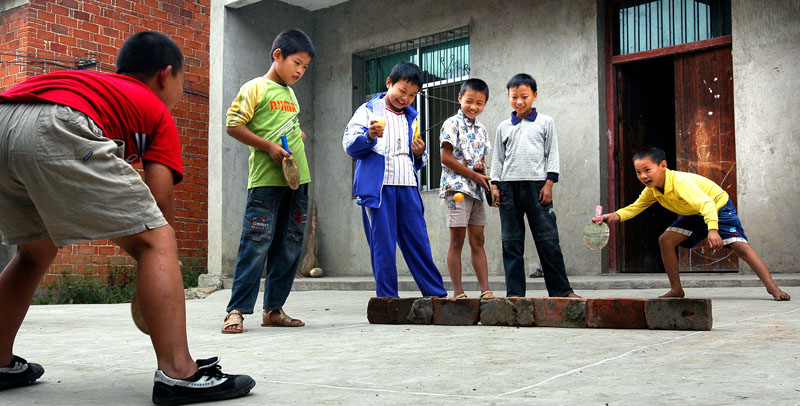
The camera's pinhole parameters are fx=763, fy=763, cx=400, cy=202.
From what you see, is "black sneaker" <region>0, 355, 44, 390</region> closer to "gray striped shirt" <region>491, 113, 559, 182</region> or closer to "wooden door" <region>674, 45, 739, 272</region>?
"gray striped shirt" <region>491, 113, 559, 182</region>

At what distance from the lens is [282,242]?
4.25 m

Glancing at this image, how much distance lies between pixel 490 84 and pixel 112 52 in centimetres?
535

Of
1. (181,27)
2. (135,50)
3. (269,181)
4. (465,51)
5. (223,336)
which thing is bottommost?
(223,336)

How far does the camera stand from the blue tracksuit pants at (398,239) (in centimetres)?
456

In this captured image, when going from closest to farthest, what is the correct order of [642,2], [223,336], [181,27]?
A: [223,336], [642,2], [181,27]

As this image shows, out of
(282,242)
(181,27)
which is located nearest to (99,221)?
(282,242)

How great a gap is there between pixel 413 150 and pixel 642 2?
4.39m

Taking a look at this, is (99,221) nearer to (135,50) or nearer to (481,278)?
(135,50)

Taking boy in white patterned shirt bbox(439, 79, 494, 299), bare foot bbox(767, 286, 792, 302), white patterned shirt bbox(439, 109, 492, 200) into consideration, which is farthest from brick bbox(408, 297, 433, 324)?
bare foot bbox(767, 286, 792, 302)

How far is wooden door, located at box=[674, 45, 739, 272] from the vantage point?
7.48m

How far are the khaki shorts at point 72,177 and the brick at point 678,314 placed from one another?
90.2 inches

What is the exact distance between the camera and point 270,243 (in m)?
4.11

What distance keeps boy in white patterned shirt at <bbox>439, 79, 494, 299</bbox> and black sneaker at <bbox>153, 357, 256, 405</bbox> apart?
3146mm

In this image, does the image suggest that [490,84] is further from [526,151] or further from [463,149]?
[526,151]
